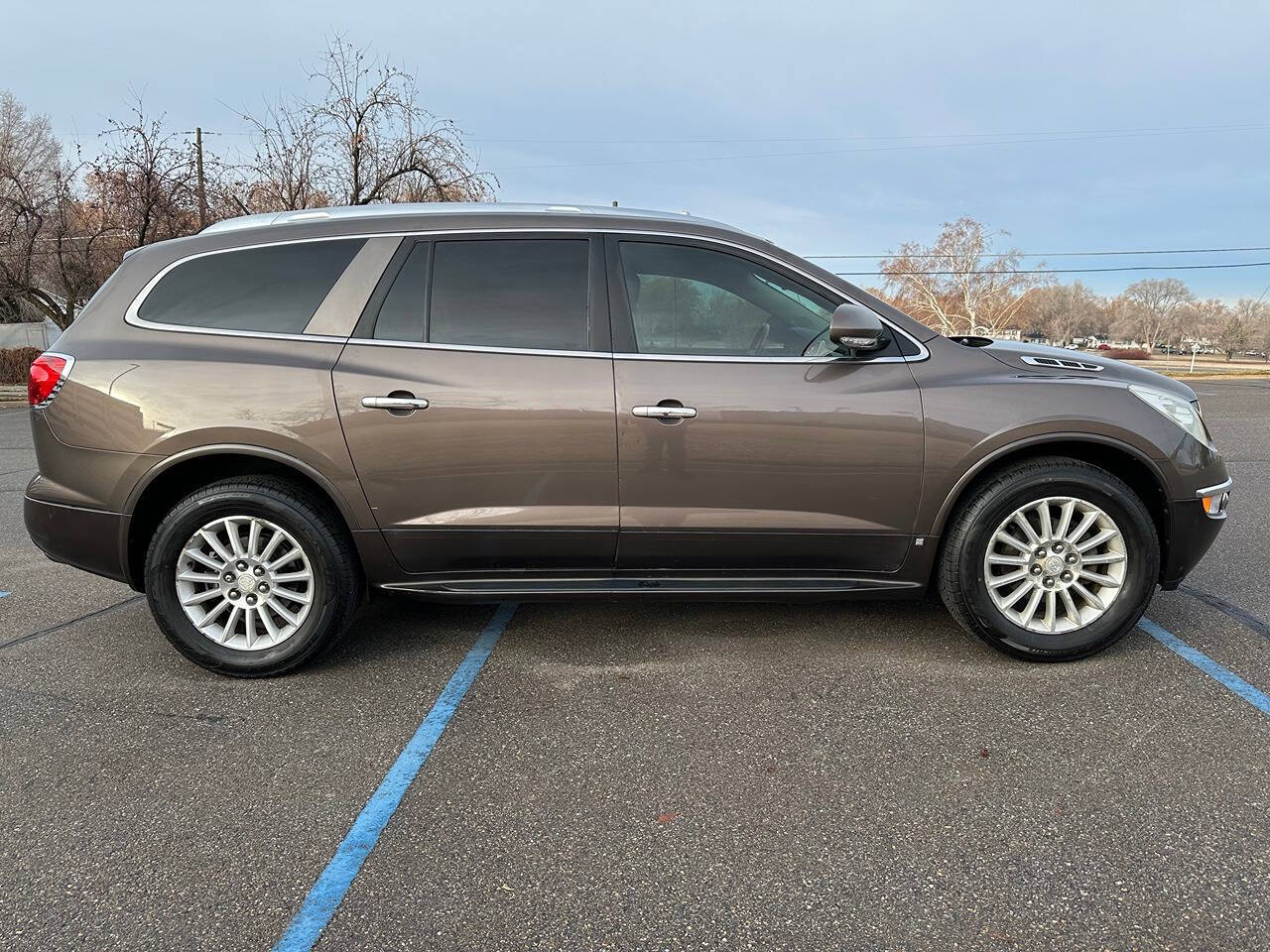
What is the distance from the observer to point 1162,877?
82.4 inches

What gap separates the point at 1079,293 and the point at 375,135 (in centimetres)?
10537

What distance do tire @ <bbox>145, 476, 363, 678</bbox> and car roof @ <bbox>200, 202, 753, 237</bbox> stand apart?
3.67 ft

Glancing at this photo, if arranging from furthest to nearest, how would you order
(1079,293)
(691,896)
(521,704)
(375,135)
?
(1079,293)
(375,135)
(521,704)
(691,896)

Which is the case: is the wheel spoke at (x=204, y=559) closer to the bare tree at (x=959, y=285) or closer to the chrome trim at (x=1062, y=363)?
the chrome trim at (x=1062, y=363)

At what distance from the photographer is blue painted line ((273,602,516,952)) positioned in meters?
1.96

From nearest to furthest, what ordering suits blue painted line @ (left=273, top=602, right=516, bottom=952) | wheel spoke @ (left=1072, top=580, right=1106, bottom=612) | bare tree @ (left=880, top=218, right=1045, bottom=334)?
blue painted line @ (left=273, top=602, right=516, bottom=952)
wheel spoke @ (left=1072, top=580, right=1106, bottom=612)
bare tree @ (left=880, top=218, right=1045, bottom=334)

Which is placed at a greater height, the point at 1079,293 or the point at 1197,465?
the point at 1079,293

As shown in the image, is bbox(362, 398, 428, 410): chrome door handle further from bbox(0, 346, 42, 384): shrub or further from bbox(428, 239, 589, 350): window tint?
bbox(0, 346, 42, 384): shrub

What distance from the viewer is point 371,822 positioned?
2.37 meters

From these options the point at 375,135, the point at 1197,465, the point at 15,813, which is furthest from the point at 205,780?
the point at 375,135

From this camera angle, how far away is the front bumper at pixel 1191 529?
11.1 ft

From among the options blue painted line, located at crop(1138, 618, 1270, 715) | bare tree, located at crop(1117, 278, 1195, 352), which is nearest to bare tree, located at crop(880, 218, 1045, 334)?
bare tree, located at crop(1117, 278, 1195, 352)

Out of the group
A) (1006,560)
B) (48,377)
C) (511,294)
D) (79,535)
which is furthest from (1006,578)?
(48,377)

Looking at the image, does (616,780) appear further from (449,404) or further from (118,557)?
(118,557)
